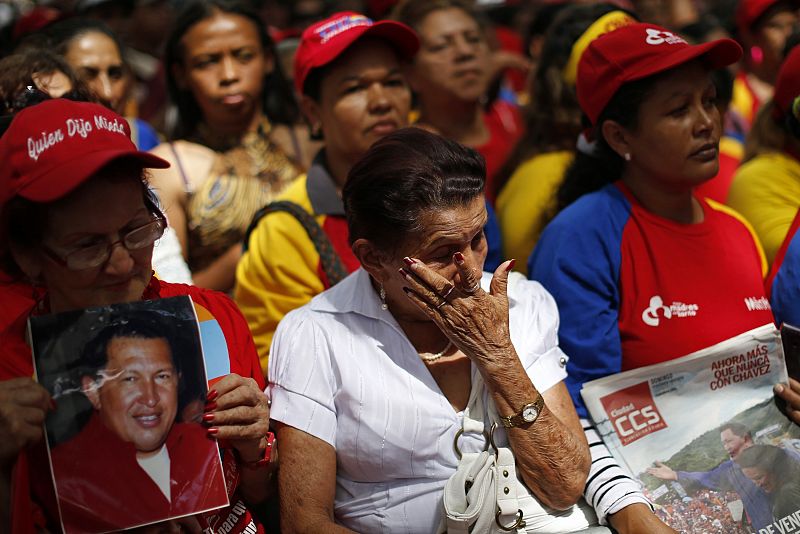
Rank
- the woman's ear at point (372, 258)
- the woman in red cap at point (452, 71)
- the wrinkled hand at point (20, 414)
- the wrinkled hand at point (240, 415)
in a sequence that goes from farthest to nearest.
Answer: the woman in red cap at point (452, 71), the woman's ear at point (372, 258), the wrinkled hand at point (240, 415), the wrinkled hand at point (20, 414)

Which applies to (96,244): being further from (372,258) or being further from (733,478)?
(733,478)

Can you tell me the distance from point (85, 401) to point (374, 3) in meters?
4.81

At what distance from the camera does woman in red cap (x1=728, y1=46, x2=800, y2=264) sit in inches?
145

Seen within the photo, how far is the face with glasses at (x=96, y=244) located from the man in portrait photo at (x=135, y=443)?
125mm

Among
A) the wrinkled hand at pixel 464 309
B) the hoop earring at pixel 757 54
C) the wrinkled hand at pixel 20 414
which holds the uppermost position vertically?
the wrinkled hand at pixel 20 414

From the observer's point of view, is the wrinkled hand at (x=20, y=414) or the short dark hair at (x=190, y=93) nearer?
the wrinkled hand at (x=20, y=414)

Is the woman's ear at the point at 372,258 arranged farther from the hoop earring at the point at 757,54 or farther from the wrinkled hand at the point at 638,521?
the hoop earring at the point at 757,54

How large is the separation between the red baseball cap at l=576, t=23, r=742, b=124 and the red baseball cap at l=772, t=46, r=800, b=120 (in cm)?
56

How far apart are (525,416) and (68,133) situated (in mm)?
1364

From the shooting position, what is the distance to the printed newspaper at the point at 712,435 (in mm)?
2770

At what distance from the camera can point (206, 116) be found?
4.64 meters

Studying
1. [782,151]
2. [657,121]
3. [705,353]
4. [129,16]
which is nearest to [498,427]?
[705,353]

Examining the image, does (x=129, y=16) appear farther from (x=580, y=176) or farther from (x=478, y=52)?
(x=580, y=176)

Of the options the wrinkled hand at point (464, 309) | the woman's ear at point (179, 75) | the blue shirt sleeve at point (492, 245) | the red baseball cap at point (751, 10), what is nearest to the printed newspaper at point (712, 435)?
the wrinkled hand at point (464, 309)
